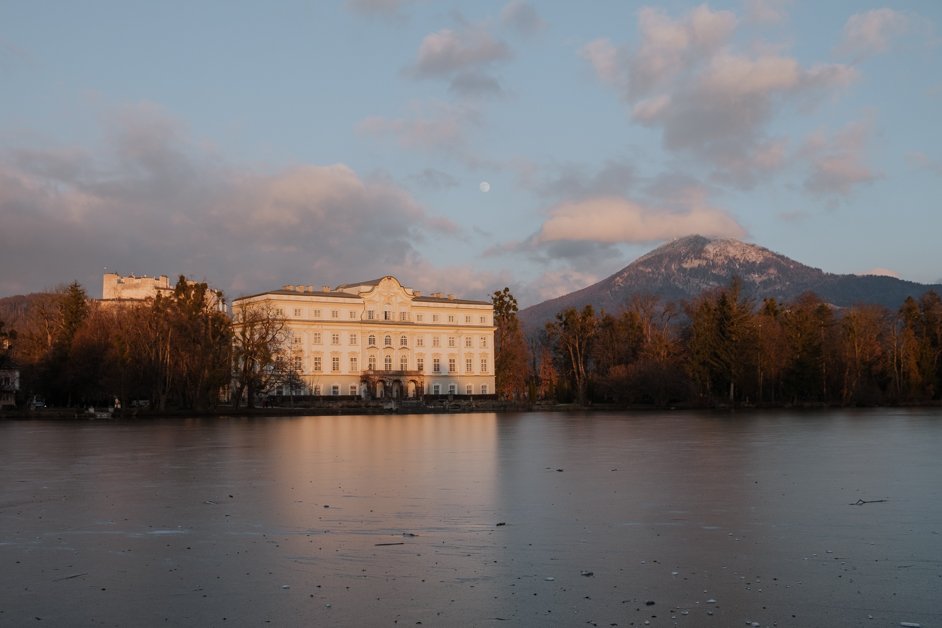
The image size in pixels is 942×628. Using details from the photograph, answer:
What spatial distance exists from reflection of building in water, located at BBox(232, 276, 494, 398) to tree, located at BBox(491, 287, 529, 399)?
4.23 ft

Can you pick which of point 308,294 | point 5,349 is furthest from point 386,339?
point 5,349

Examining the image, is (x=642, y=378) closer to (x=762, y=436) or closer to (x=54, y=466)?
(x=762, y=436)

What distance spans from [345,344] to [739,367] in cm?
4739

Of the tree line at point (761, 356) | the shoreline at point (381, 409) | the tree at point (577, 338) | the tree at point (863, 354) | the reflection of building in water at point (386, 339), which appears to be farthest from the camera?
the reflection of building in water at point (386, 339)

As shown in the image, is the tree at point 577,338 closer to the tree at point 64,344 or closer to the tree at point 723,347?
the tree at point 723,347

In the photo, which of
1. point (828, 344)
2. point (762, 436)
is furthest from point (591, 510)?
point (828, 344)

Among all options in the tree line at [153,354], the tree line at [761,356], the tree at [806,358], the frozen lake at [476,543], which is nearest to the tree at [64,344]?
the tree line at [153,354]

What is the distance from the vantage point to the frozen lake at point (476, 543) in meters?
8.85

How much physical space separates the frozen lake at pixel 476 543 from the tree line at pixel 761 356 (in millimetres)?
63049

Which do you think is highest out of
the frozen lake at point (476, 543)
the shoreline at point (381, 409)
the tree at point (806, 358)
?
the tree at point (806, 358)

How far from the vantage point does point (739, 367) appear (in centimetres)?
8662

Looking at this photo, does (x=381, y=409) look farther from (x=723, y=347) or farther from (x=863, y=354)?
(x=863, y=354)

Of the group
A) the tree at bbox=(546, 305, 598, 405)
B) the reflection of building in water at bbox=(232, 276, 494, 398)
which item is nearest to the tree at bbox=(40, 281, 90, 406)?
the reflection of building in water at bbox=(232, 276, 494, 398)

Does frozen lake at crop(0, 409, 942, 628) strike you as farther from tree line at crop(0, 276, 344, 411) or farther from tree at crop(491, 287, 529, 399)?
tree at crop(491, 287, 529, 399)
